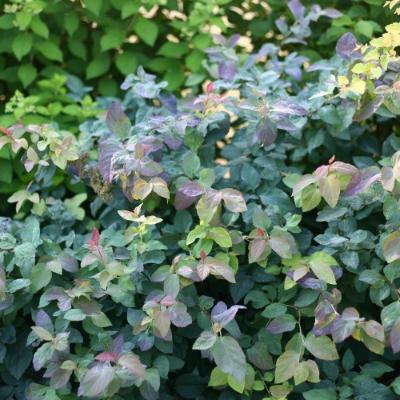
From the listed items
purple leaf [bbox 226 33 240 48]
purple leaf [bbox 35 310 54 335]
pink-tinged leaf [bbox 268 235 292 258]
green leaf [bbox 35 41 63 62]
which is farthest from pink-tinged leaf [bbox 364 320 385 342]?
green leaf [bbox 35 41 63 62]

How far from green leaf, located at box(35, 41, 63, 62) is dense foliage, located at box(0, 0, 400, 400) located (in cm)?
50

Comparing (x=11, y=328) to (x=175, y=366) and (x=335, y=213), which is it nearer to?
(x=175, y=366)

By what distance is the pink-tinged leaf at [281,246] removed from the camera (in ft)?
4.75

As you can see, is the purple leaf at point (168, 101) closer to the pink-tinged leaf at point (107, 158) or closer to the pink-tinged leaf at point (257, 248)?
the pink-tinged leaf at point (107, 158)

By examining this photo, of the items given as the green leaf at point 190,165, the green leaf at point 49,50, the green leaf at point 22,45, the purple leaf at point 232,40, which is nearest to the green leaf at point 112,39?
the green leaf at point 49,50

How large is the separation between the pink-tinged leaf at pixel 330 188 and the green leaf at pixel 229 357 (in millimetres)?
395

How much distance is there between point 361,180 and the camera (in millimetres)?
1376

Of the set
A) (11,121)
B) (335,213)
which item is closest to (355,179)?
(335,213)

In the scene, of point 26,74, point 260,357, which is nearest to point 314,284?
point 260,357

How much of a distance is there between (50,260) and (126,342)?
0.29m

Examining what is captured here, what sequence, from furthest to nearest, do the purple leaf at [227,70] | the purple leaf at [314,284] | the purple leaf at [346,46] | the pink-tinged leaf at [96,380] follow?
the purple leaf at [227,70]
the purple leaf at [346,46]
the purple leaf at [314,284]
the pink-tinged leaf at [96,380]

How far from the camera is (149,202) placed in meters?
1.67

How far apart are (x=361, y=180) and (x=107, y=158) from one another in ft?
2.13

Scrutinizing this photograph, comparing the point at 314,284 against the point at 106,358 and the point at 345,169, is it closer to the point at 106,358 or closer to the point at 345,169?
the point at 345,169
